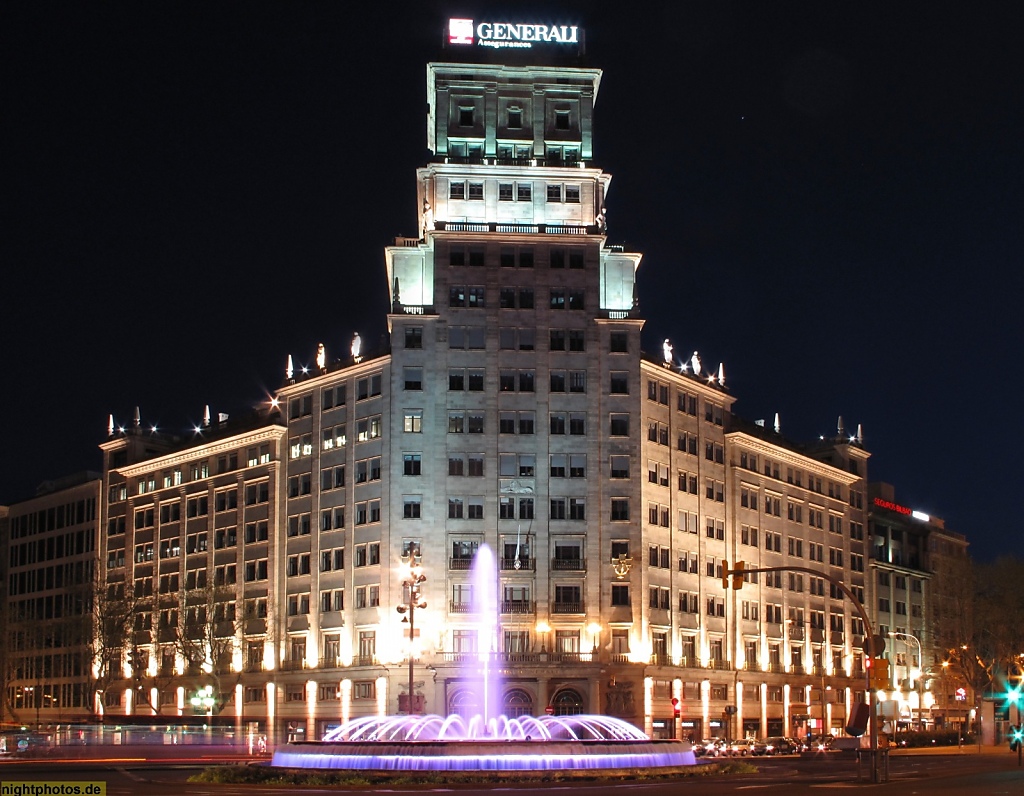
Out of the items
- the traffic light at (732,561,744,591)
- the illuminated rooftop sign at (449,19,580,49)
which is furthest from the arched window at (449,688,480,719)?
the traffic light at (732,561,744,591)

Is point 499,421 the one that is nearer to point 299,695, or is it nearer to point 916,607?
point 299,695

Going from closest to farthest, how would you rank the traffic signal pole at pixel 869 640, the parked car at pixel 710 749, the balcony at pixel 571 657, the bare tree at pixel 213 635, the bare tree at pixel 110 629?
the traffic signal pole at pixel 869 640, the parked car at pixel 710 749, the balcony at pixel 571 657, the bare tree at pixel 213 635, the bare tree at pixel 110 629

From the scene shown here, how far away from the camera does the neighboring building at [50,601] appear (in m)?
142

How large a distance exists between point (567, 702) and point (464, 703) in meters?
7.31

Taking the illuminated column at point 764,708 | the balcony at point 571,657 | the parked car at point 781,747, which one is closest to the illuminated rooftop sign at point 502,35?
the balcony at point 571,657

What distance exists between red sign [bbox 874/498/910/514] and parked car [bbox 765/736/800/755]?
67.2m

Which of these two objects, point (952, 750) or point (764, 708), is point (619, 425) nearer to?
point (764, 708)

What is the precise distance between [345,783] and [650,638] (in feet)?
202

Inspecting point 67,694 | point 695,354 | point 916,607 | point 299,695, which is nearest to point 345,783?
point 299,695

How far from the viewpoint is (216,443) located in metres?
127

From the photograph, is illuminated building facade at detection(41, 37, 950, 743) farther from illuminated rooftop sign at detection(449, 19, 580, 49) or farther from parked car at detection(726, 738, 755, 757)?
parked car at detection(726, 738, 755, 757)

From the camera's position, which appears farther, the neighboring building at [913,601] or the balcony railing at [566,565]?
the neighboring building at [913,601]

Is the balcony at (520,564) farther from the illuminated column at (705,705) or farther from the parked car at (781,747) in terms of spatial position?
the parked car at (781,747)

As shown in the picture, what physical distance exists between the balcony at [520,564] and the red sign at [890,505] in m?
64.6
